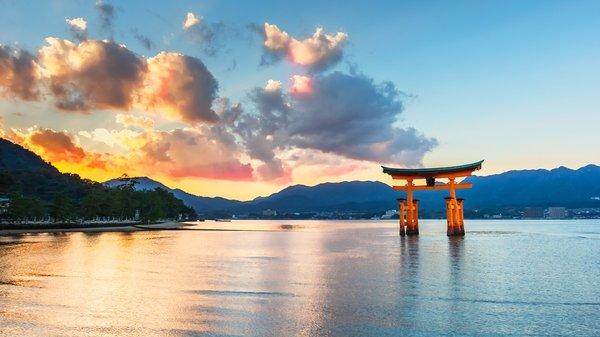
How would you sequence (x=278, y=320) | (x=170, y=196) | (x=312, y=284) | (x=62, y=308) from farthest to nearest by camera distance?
(x=170, y=196) < (x=312, y=284) < (x=62, y=308) < (x=278, y=320)

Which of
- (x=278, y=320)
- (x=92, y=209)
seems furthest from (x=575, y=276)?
(x=92, y=209)

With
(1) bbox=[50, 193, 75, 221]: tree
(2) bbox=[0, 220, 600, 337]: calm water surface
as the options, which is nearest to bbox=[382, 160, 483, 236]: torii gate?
(2) bbox=[0, 220, 600, 337]: calm water surface

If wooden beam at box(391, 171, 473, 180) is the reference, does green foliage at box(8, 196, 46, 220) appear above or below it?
below

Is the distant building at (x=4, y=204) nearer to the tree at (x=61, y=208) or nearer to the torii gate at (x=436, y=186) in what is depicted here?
Result: the tree at (x=61, y=208)

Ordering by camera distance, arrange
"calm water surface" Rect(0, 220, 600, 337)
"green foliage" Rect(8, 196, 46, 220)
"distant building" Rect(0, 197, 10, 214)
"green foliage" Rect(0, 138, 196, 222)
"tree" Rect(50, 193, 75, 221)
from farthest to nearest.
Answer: "tree" Rect(50, 193, 75, 221) → "green foliage" Rect(0, 138, 196, 222) → "distant building" Rect(0, 197, 10, 214) → "green foliage" Rect(8, 196, 46, 220) → "calm water surface" Rect(0, 220, 600, 337)

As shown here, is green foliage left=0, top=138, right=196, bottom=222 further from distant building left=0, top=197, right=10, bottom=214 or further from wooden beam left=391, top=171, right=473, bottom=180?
wooden beam left=391, top=171, right=473, bottom=180

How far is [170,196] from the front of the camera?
646ft

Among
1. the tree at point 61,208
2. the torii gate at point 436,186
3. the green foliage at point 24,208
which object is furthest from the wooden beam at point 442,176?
the green foliage at point 24,208

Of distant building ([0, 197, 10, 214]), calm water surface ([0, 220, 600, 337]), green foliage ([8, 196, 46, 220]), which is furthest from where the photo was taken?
distant building ([0, 197, 10, 214])

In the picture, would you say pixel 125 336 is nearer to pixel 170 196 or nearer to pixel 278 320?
pixel 278 320

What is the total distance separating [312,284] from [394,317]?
34.1ft

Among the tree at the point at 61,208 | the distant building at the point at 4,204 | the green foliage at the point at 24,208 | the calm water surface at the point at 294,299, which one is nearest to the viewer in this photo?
the calm water surface at the point at 294,299

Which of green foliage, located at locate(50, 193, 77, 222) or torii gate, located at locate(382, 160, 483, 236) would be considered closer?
torii gate, located at locate(382, 160, 483, 236)

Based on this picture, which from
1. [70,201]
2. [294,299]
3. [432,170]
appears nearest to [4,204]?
[70,201]
